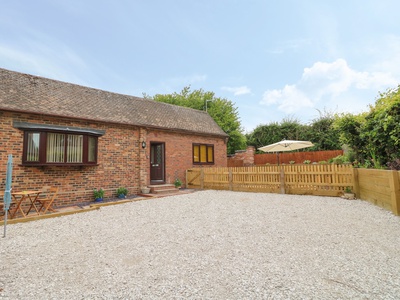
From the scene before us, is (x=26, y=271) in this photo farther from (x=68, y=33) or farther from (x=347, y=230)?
(x=68, y=33)

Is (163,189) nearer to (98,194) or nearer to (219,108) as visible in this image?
(98,194)

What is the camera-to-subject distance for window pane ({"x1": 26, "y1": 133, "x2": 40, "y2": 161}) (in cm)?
747

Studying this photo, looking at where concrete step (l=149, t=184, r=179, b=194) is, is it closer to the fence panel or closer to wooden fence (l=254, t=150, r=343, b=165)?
the fence panel

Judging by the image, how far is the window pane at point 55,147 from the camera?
7.79 metres

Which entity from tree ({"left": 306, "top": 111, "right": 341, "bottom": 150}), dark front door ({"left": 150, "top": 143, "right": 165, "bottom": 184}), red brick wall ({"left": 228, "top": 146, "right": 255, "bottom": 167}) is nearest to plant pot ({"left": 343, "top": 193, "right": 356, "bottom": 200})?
dark front door ({"left": 150, "top": 143, "right": 165, "bottom": 184})

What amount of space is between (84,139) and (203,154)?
7.54m

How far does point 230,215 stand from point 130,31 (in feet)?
35.3

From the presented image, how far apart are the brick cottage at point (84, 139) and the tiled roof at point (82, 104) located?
31 millimetres

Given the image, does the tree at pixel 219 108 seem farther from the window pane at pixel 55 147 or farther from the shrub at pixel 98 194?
the window pane at pixel 55 147

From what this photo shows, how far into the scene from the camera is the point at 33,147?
7570 millimetres

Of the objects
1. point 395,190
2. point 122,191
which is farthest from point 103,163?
point 395,190

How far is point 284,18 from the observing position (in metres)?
8.66

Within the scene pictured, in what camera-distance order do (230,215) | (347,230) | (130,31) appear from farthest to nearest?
1. (130,31)
2. (230,215)
3. (347,230)

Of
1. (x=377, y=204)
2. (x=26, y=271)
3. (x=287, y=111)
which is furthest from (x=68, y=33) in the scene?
(x=287, y=111)
